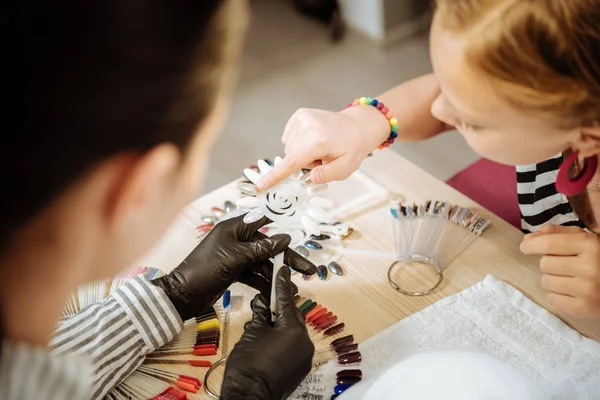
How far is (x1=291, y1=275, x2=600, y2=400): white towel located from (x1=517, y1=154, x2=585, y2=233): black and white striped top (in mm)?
209

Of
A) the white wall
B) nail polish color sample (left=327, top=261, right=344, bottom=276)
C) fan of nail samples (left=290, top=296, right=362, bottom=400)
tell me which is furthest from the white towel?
the white wall

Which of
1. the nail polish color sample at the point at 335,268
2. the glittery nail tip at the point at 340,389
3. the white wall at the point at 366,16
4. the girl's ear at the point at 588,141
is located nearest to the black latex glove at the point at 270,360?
the glittery nail tip at the point at 340,389

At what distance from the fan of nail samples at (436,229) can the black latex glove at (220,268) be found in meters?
0.16

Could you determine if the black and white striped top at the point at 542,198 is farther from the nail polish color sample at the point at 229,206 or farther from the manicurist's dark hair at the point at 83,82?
the manicurist's dark hair at the point at 83,82

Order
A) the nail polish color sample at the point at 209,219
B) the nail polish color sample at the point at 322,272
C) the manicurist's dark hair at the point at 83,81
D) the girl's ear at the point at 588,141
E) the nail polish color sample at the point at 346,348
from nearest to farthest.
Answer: the manicurist's dark hair at the point at 83,81, the girl's ear at the point at 588,141, the nail polish color sample at the point at 346,348, the nail polish color sample at the point at 322,272, the nail polish color sample at the point at 209,219

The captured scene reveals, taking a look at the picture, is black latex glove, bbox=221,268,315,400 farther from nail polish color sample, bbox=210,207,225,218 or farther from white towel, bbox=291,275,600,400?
nail polish color sample, bbox=210,207,225,218

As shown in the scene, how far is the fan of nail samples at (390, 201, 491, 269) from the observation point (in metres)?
0.88

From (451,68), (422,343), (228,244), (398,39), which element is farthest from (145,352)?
(398,39)

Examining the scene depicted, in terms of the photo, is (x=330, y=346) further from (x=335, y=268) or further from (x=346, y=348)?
(x=335, y=268)

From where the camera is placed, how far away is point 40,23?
33cm

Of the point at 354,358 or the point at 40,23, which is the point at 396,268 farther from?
the point at 40,23

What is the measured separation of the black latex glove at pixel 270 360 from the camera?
0.67m

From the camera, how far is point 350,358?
2.46 ft

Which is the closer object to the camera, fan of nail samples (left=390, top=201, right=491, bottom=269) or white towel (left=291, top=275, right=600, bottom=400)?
white towel (left=291, top=275, right=600, bottom=400)
